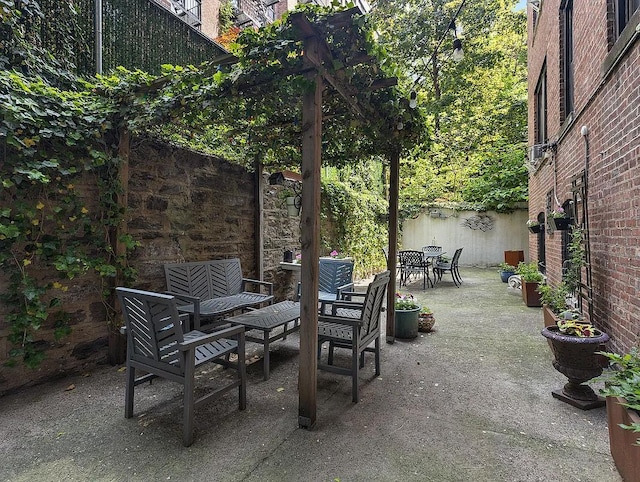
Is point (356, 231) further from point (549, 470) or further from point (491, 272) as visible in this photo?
point (549, 470)

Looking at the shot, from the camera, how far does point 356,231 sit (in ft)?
25.6

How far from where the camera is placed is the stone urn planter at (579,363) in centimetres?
236

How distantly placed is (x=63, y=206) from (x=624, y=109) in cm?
426

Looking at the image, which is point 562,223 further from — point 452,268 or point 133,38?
point 133,38

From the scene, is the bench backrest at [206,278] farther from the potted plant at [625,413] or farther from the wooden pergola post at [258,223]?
the potted plant at [625,413]

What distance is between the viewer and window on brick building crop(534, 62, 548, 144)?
5.73 meters

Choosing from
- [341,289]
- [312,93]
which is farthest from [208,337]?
[341,289]

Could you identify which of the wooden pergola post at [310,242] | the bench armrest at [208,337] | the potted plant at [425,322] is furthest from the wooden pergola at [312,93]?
the potted plant at [425,322]

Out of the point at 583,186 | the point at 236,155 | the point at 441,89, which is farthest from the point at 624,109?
the point at 441,89

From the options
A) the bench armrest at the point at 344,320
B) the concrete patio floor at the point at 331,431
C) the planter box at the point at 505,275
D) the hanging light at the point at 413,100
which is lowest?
the concrete patio floor at the point at 331,431

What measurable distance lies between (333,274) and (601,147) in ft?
9.77

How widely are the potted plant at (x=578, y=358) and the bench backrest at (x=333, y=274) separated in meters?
2.43

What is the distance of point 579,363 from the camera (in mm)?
2406

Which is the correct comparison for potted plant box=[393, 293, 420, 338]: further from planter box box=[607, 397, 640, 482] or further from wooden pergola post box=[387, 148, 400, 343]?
planter box box=[607, 397, 640, 482]
